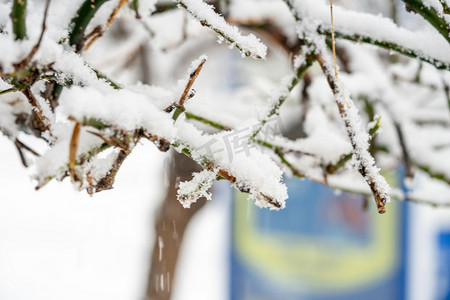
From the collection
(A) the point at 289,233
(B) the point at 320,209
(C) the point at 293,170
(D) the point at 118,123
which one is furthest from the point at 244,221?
(D) the point at 118,123

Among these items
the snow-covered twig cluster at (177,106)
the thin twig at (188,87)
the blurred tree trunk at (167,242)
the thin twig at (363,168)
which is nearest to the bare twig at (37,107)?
the snow-covered twig cluster at (177,106)

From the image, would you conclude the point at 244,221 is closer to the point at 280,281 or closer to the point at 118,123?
the point at 280,281

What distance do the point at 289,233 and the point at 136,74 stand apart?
0.96m

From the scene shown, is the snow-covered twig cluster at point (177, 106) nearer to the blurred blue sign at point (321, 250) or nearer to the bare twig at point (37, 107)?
the bare twig at point (37, 107)

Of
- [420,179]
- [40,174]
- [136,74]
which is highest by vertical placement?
[136,74]

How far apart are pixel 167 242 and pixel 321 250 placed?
2.59 feet

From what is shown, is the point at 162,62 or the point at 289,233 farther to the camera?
the point at 289,233

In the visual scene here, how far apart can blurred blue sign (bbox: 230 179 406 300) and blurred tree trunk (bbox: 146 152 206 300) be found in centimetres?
50

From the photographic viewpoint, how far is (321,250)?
2.08 metres

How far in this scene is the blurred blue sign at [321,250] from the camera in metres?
2.02

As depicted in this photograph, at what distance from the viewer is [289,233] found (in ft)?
6.97

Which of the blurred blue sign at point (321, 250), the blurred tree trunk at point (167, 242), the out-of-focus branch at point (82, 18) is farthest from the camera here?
the blurred blue sign at point (321, 250)

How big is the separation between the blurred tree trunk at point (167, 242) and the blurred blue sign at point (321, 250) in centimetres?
50

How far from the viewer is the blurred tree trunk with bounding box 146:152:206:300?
1.55 metres
